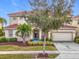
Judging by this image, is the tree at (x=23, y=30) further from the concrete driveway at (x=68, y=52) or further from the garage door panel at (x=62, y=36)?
the concrete driveway at (x=68, y=52)

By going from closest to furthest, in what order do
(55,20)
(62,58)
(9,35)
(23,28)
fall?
(62,58) → (55,20) → (23,28) → (9,35)

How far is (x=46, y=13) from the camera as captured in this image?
78.8ft

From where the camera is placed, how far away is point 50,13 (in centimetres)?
2409

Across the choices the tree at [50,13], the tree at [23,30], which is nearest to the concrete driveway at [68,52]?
the tree at [50,13]

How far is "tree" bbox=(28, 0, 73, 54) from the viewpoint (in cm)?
2383

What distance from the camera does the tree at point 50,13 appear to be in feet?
78.2

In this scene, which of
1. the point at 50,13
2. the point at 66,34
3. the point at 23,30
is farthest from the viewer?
the point at 66,34

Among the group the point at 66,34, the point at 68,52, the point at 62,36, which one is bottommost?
the point at 68,52

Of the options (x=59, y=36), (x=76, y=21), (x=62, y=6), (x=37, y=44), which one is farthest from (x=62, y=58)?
(x=76, y=21)

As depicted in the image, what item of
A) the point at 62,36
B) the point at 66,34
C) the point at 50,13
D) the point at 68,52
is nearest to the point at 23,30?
the point at 62,36

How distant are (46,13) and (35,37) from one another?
23.9 metres

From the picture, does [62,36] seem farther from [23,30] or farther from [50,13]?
[50,13]

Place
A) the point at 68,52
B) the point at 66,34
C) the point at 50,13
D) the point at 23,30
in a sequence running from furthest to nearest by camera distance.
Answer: the point at 66,34 < the point at 23,30 < the point at 68,52 < the point at 50,13

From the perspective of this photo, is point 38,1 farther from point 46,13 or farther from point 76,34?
point 76,34
